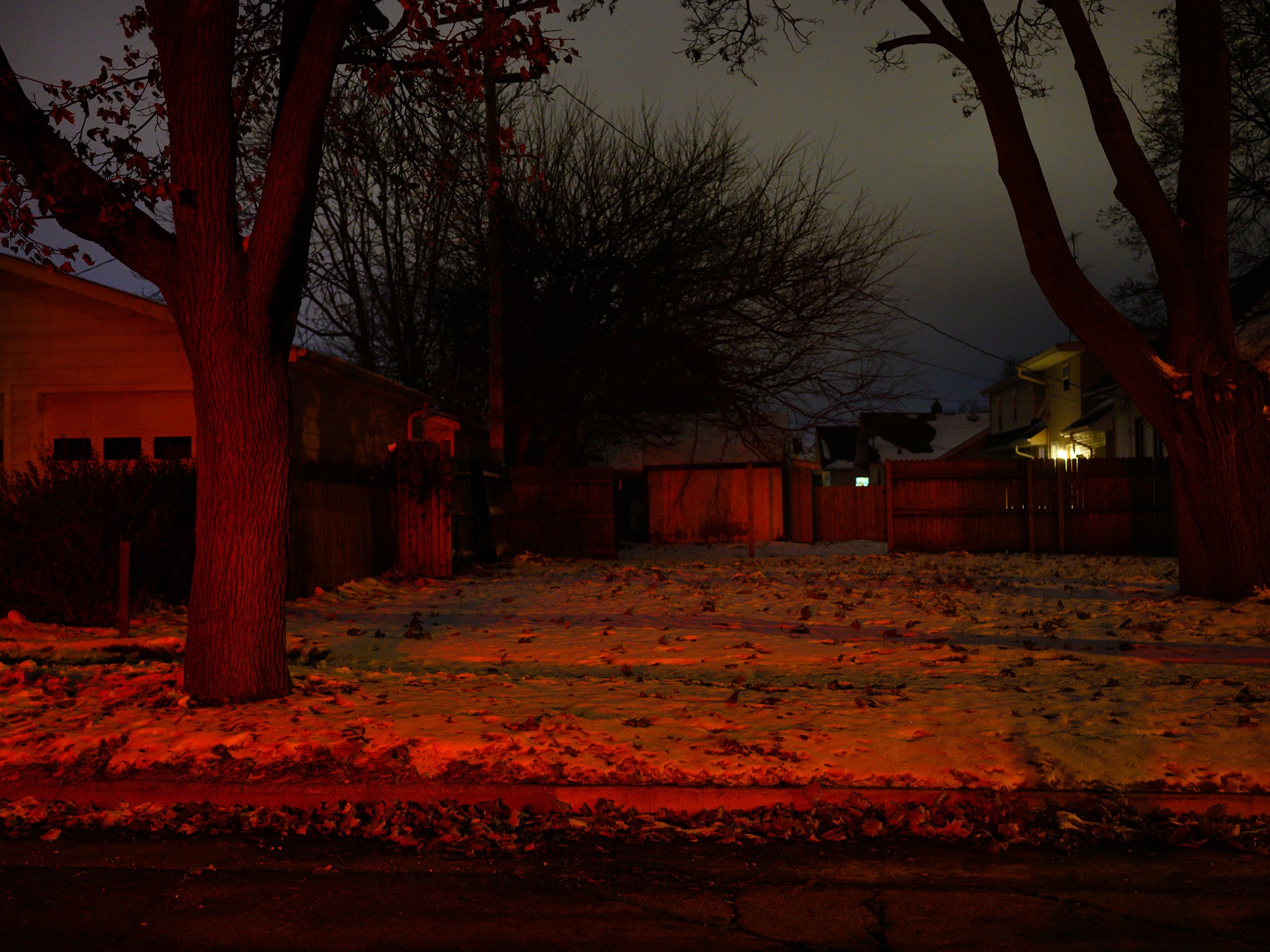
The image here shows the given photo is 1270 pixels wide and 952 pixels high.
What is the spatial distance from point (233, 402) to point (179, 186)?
148 centimetres

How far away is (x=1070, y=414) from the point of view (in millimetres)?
35844

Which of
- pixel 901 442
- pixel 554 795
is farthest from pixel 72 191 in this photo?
pixel 901 442

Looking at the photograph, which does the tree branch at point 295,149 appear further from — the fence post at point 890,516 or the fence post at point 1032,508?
the fence post at point 1032,508

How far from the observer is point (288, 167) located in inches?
296

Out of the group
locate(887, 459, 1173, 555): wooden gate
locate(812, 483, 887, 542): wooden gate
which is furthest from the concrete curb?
locate(812, 483, 887, 542): wooden gate

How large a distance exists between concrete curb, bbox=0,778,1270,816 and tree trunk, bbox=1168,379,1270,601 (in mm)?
8176

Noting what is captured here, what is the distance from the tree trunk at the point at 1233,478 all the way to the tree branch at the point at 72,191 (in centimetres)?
1127

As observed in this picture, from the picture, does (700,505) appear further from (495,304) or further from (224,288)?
(224,288)

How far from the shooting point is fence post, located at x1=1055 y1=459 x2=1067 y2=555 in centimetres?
2355

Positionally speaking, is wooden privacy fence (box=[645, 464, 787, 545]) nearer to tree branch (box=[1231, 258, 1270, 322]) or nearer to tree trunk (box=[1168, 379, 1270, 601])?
tree branch (box=[1231, 258, 1270, 322])

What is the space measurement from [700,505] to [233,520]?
25.7 meters

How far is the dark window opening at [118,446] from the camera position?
1541 cm

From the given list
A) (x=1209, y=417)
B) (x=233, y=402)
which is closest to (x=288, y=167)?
(x=233, y=402)

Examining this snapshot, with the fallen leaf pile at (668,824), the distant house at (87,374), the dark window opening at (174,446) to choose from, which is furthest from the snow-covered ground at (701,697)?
the distant house at (87,374)
